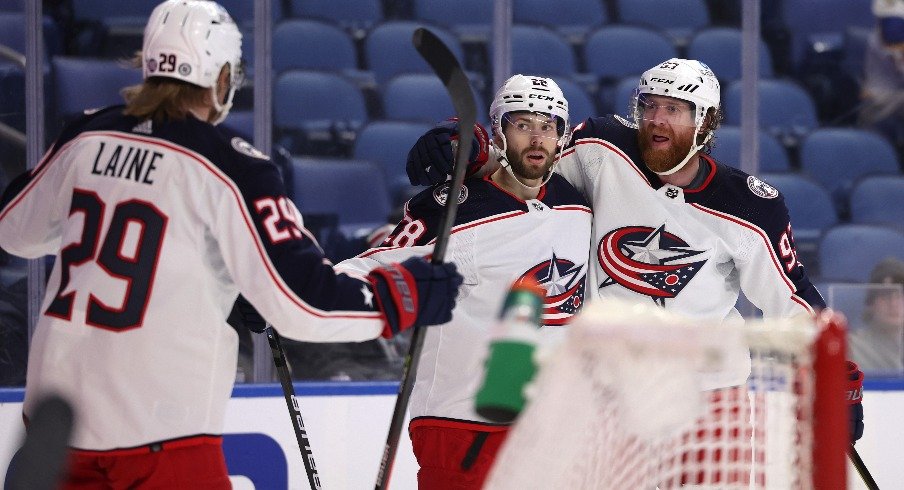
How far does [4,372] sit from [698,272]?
7.20 feet

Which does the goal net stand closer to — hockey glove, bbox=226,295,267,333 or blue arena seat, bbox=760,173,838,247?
hockey glove, bbox=226,295,267,333

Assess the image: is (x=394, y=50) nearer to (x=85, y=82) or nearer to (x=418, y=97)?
(x=418, y=97)

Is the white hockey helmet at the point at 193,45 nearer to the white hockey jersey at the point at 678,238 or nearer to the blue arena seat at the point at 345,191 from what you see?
the white hockey jersey at the point at 678,238

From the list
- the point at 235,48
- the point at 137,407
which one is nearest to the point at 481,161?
the point at 235,48

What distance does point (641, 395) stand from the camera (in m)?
1.59

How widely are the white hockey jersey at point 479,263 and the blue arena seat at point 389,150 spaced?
1704mm

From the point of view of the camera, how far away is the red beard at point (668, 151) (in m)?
3.03

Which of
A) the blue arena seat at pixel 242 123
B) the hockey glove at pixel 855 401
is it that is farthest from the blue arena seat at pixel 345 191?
the hockey glove at pixel 855 401

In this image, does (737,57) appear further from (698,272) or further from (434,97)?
(698,272)

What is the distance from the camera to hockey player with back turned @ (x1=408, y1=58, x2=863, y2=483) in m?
3.02

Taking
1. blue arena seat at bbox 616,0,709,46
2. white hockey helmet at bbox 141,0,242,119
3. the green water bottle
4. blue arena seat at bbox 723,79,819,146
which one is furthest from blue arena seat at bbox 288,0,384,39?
the green water bottle

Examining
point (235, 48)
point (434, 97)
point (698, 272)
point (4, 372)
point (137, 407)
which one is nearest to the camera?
point (137, 407)

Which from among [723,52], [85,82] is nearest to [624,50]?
[723,52]

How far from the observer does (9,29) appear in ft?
13.4
